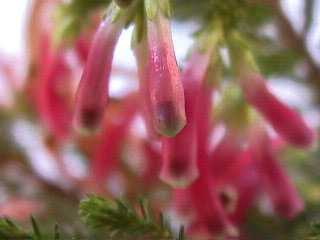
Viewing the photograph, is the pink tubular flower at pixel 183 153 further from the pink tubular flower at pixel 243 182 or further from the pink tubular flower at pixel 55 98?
the pink tubular flower at pixel 55 98

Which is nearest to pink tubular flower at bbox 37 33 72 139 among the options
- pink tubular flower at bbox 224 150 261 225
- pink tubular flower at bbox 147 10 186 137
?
pink tubular flower at bbox 224 150 261 225

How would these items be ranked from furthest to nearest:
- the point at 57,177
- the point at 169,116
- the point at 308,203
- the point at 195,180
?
the point at 57,177 → the point at 308,203 → the point at 195,180 → the point at 169,116

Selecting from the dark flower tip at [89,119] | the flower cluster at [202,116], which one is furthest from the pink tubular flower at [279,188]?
the dark flower tip at [89,119]

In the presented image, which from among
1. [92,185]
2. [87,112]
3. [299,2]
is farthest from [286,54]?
[87,112]

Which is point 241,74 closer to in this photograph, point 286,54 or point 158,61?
point 158,61

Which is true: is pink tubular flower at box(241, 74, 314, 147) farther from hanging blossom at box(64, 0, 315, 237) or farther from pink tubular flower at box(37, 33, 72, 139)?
pink tubular flower at box(37, 33, 72, 139)

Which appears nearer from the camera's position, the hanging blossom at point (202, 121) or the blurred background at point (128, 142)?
the hanging blossom at point (202, 121)

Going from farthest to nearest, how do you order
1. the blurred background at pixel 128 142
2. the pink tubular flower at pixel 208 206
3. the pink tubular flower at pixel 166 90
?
the blurred background at pixel 128 142
the pink tubular flower at pixel 208 206
the pink tubular flower at pixel 166 90

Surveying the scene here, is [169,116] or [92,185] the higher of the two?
[92,185]
